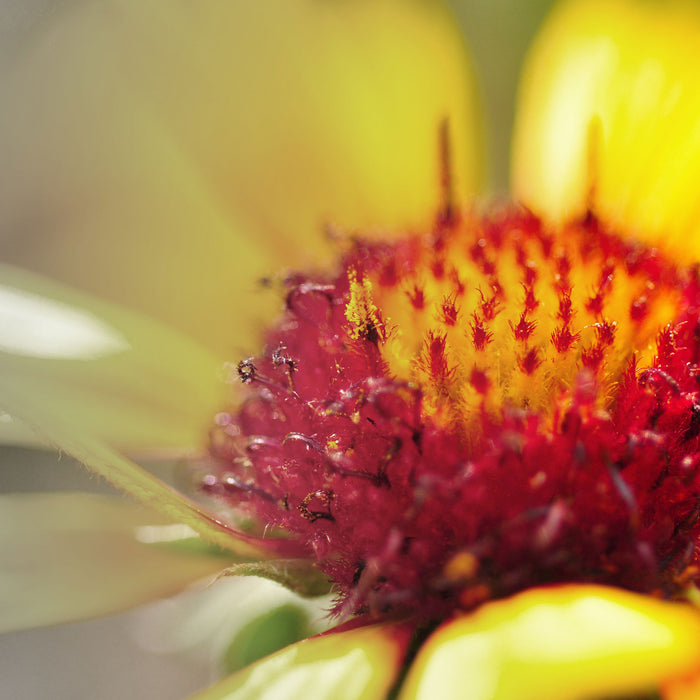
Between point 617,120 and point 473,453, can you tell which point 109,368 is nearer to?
point 473,453

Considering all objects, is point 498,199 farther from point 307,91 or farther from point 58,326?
point 58,326

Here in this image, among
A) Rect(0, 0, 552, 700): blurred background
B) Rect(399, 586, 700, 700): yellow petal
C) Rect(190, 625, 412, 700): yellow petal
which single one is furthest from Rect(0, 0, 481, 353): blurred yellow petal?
Rect(399, 586, 700, 700): yellow petal

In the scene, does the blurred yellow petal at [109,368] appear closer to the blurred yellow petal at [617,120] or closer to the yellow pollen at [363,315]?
the yellow pollen at [363,315]

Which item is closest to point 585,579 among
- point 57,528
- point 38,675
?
point 57,528

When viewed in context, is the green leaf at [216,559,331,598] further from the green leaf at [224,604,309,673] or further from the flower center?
the green leaf at [224,604,309,673]

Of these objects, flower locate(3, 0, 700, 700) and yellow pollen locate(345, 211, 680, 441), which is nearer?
flower locate(3, 0, 700, 700)
